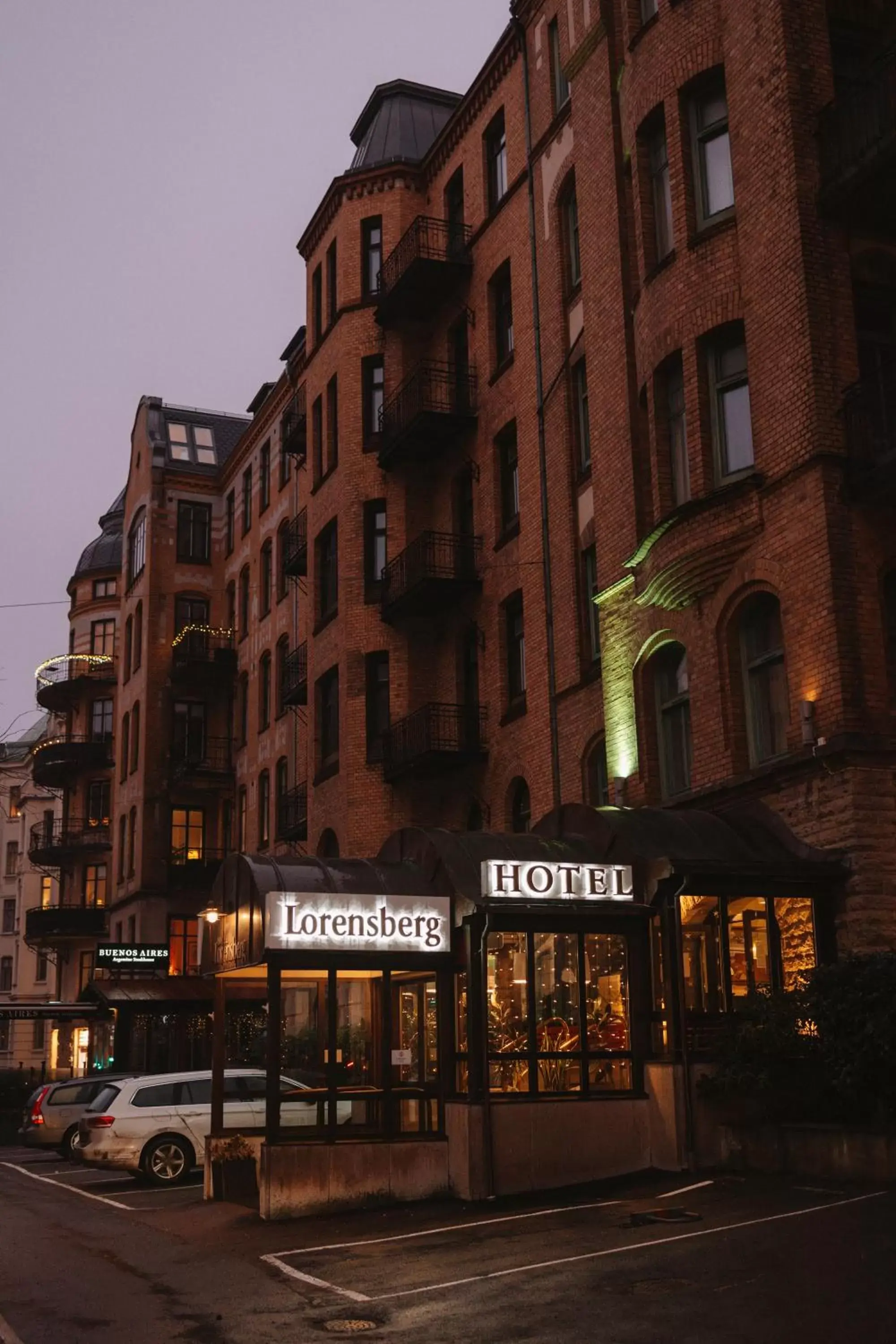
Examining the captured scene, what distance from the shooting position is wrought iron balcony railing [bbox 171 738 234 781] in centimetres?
4669

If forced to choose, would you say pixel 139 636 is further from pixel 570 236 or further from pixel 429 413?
pixel 570 236

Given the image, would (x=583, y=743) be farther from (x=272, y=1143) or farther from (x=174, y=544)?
(x=174, y=544)

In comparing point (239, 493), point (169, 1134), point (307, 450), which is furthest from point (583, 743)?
point (239, 493)

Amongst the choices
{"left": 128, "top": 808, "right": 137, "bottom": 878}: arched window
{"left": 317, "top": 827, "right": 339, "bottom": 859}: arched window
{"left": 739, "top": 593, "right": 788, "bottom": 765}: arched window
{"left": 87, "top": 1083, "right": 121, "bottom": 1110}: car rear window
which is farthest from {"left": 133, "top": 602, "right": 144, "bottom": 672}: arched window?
{"left": 739, "top": 593, "right": 788, "bottom": 765}: arched window

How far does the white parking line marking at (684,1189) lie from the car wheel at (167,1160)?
31.5 feet

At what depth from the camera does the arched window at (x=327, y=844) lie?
3300 cm

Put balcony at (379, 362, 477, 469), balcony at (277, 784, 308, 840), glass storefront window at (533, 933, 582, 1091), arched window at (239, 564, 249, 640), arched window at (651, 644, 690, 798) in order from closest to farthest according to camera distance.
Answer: glass storefront window at (533, 933, 582, 1091) → arched window at (651, 644, 690, 798) → balcony at (379, 362, 477, 469) → balcony at (277, 784, 308, 840) → arched window at (239, 564, 249, 640)

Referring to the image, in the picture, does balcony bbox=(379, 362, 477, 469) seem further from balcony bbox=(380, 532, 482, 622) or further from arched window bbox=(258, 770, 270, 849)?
arched window bbox=(258, 770, 270, 849)

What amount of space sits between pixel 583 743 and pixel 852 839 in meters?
7.91

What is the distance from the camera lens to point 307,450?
37.0 metres

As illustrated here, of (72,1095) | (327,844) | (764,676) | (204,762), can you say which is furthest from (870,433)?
(204,762)

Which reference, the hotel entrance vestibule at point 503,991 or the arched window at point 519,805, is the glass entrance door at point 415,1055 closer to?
the hotel entrance vestibule at point 503,991

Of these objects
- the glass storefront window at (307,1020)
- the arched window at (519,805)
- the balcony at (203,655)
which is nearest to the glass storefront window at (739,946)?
the glass storefront window at (307,1020)

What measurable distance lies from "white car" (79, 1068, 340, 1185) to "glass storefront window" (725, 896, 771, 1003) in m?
8.04
